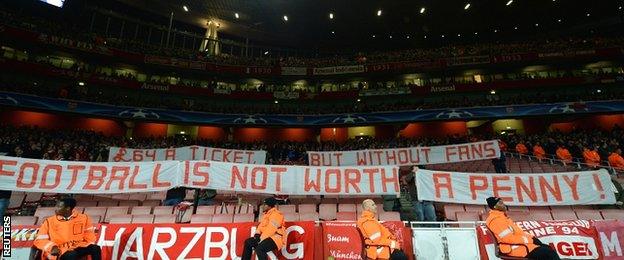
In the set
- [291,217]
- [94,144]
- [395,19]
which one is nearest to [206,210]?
[291,217]

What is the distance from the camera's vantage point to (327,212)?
9.78 m

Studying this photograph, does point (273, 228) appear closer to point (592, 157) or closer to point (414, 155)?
point (414, 155)

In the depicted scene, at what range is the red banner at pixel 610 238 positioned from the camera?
6.59 metres

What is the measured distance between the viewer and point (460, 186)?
9.69 meters

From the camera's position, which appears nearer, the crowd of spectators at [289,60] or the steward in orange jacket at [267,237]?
the steward in orange jacket at [267,237]

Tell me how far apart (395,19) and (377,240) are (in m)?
34.5

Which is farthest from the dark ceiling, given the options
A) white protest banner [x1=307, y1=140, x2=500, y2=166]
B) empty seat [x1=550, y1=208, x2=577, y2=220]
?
empty seat [x1=550, y1=208, x2=577, y2=220]

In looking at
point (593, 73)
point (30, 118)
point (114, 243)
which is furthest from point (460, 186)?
point (30, 118)

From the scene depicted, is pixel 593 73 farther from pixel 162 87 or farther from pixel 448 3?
pixel 162 87

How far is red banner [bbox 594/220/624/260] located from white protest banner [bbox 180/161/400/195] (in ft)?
16.3

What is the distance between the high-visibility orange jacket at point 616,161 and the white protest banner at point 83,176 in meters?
18.9

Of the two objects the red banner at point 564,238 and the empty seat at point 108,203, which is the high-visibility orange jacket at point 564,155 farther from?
the empty seat at point 108,203

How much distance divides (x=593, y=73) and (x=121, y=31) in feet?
158

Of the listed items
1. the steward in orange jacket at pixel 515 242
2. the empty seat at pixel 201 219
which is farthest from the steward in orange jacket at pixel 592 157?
the empty seat at pixel 201 219
